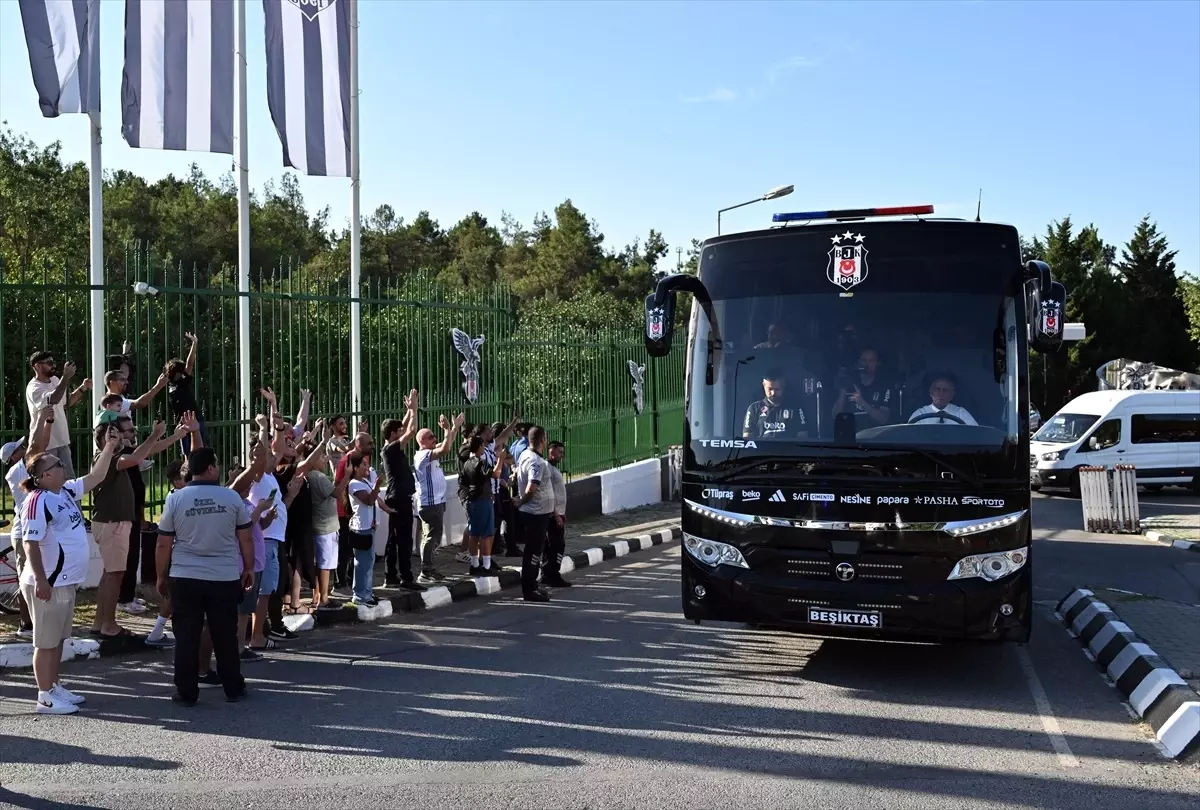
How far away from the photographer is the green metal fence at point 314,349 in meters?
10.6

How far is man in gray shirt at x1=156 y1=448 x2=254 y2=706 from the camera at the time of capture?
712cm

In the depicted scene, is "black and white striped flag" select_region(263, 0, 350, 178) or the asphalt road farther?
"black and white striped flag" select_region(263, 0, 350, 178)

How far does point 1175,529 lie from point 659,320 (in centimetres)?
1423

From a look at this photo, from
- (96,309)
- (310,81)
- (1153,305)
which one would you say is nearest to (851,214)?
(96,309)

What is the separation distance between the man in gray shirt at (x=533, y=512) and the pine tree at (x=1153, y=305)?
164ft

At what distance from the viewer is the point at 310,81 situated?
1470 cm

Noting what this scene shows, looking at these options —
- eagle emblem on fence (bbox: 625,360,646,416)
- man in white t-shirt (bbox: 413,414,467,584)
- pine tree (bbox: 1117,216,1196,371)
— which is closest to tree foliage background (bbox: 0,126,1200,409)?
pine tree (bbox: 1117,216,1196,371)

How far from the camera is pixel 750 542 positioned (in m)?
7.64

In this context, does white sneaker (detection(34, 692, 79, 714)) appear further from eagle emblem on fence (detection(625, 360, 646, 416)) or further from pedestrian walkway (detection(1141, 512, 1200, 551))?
eagle emblem on fence (detection(625, 360, 646, 416))

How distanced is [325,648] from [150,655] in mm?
1280

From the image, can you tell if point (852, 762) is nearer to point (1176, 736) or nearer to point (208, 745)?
point (1176, 736)

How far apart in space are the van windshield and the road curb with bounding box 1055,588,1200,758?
52.4 feet

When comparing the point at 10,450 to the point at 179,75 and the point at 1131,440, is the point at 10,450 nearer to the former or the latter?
the point at 179,75

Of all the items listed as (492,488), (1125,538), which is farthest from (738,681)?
(1125,538)
